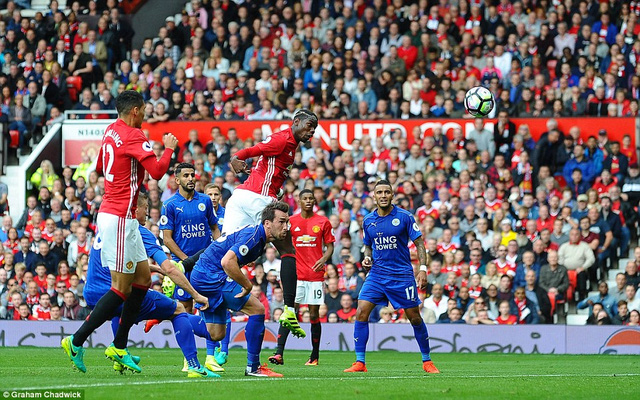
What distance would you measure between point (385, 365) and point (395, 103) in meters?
9.62

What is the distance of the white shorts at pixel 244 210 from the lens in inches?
510

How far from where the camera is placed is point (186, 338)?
11.1m

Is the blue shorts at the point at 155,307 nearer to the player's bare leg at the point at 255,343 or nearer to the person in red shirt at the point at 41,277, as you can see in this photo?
the player's bare leg at the point at 255,343

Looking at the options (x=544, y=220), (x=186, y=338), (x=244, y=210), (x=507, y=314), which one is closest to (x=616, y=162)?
(x=544, y=220)

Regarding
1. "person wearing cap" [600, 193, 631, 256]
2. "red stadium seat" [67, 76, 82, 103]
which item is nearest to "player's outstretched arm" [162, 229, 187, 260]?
"person wearing cap" [600, 193, 631, 256]

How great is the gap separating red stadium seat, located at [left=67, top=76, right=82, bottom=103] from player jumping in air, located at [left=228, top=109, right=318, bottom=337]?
48.8 ft

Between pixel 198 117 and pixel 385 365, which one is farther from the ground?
pixel 198 117

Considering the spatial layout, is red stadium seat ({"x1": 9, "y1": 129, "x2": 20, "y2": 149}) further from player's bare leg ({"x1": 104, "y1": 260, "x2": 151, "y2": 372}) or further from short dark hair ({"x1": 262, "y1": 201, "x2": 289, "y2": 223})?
player's bare leg ({"x1": 104, "y1": 260, "x2": 151, "y2": 372})

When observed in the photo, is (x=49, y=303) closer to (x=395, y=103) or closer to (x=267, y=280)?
(x=267, y=280)

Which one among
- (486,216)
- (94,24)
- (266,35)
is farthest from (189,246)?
(94,24)

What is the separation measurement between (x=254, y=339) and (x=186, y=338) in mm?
825

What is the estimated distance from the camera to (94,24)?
29.6m

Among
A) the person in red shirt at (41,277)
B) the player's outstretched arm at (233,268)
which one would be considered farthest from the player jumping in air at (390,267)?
the person in red shirt at (41,277)

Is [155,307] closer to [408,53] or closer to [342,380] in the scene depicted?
[342,380]
